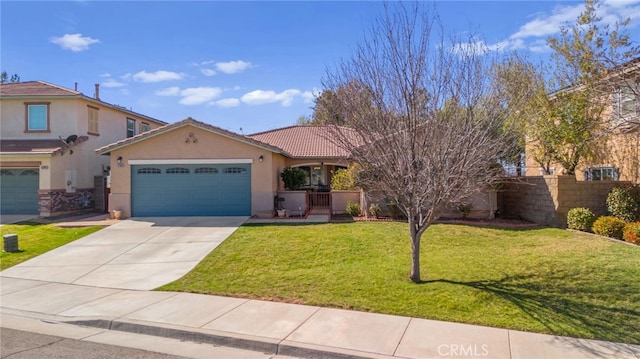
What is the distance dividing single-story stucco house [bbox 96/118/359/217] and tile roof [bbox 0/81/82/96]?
5827 millimetres

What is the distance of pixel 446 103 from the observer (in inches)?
294

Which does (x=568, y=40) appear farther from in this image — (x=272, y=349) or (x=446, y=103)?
(x=272, y=349)

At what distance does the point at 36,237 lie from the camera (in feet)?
46.9

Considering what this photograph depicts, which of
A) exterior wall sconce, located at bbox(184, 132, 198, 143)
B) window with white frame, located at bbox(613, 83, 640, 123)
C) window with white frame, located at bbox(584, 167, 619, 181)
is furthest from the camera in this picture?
exterior wall sconce, located at bbox(184, 132, 198, 143)

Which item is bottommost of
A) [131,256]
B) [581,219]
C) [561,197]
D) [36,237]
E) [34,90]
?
[131,256]

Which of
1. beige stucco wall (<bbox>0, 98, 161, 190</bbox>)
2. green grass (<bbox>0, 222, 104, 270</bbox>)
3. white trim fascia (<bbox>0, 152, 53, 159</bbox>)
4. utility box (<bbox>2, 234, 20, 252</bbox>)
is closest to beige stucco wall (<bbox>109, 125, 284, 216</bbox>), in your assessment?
green grass (<bbox>0, 222, 104, 270</bbox>)

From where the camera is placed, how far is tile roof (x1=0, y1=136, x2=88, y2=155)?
18.6 m

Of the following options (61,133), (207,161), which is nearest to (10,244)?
(207,161)

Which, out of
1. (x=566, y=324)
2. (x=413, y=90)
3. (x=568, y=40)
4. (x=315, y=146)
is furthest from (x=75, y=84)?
(x=566, y=324)

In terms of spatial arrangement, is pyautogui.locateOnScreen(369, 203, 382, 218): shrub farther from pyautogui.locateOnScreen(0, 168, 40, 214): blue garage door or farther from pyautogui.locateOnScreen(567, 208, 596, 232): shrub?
pyautogui.locateOnScreen(0, 168, 40, 214): blue garage door

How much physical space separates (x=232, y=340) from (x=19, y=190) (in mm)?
19344

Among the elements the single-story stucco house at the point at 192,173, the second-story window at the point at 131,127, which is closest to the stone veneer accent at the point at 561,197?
the single-story stucco house at the point at 192,173

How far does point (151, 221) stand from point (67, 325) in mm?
10376

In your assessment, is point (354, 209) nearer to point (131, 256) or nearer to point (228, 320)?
point (131, 256)
